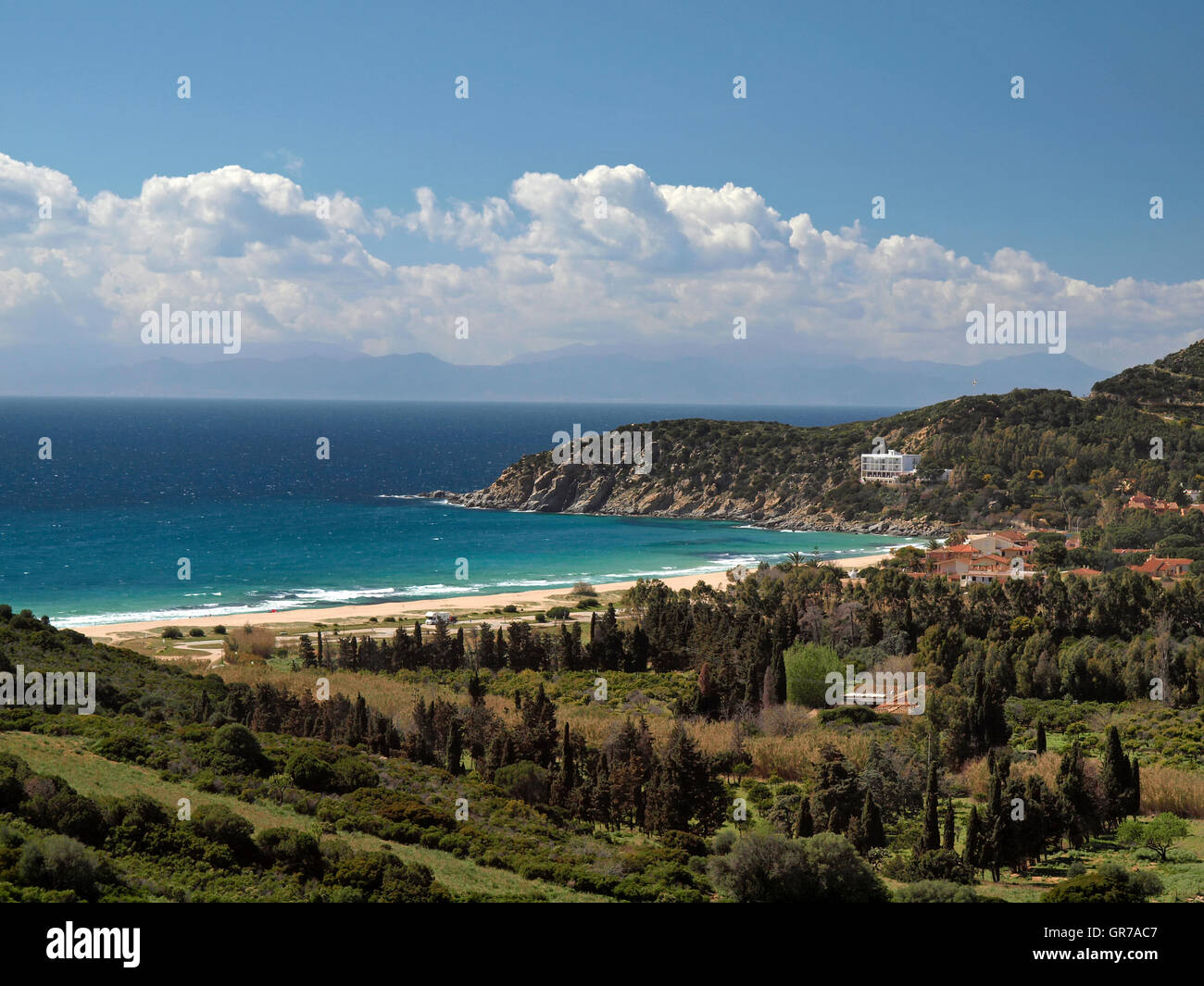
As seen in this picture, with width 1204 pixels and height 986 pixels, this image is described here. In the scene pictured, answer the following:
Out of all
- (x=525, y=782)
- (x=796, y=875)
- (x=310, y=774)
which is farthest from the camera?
(x=525, y=782)

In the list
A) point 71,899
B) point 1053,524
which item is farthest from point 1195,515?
point 71,899

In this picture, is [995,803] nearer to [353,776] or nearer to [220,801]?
[353,776]

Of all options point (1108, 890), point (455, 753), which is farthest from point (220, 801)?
point (1108, 890)

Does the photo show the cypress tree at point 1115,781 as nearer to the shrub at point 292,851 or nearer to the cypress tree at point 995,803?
the cypress tree at point 995,803

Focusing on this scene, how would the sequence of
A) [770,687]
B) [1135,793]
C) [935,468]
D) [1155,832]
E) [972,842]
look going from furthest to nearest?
[935,468] < [770,687] < [1135,793] < [1155,832] < [972,842]

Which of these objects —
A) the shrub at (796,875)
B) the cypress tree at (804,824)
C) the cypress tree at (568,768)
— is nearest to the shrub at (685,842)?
the cypress tree at (804,824)

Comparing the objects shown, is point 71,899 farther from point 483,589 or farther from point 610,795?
point 483,589
